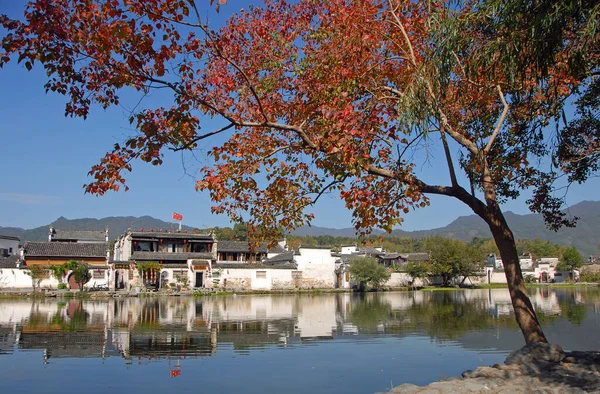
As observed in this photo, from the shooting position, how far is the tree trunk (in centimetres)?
844

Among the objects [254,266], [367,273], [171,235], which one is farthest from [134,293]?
[367,273]

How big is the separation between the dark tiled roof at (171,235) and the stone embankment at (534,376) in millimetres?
44870

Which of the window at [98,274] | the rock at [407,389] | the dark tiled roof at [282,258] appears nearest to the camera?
the rock at [407,389]

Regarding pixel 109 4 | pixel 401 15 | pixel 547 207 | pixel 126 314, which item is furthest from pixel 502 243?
pixel 126 314

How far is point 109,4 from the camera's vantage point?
640cm

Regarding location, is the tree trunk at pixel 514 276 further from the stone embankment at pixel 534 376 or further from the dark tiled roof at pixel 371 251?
the dark tiled roof at pixel 371 251

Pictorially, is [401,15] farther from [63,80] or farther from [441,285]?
[441,285]

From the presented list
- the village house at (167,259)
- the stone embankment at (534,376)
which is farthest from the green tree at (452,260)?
the stone embankment at (534,376)

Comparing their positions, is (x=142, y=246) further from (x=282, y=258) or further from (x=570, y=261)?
(x=570, y=261)

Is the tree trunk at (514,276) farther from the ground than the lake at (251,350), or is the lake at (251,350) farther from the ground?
the tree trunk at (514,276)

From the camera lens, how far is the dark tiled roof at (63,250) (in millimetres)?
45875

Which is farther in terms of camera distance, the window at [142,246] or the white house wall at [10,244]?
the white house wall at [10,244]

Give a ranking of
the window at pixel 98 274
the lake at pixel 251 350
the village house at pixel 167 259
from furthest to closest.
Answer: the village house at pixel 167 259
the window at pixel 98 274
the lake at pixel 251 350

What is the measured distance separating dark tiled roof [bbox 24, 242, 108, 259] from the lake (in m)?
25.8
